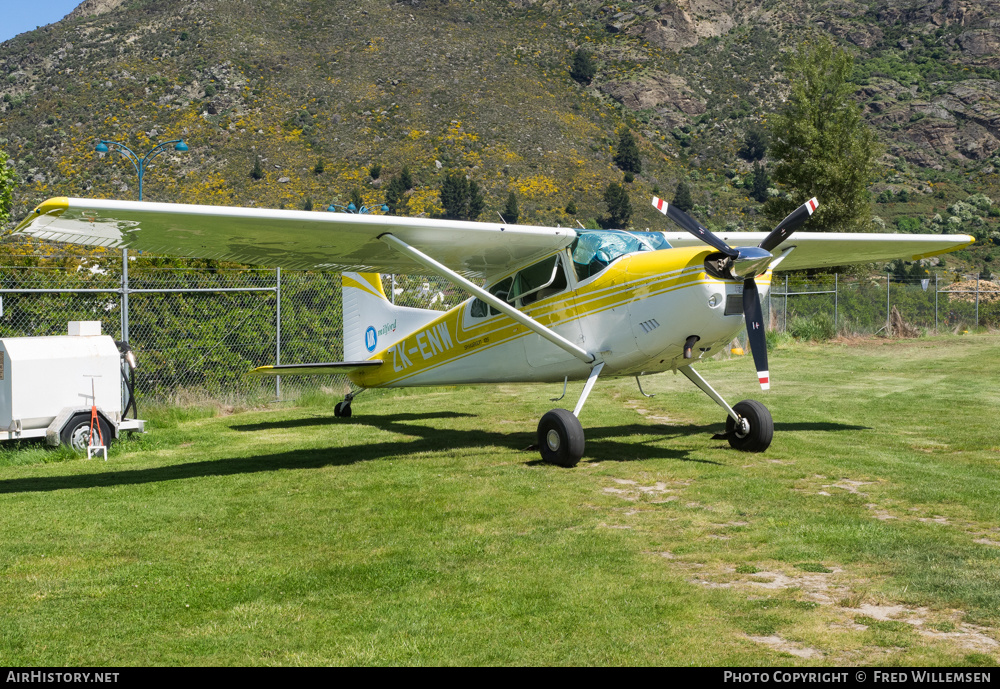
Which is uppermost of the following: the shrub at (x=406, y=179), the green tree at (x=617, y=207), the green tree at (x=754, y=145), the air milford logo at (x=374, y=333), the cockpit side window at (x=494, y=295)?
the green tree at (x=754, y=145)

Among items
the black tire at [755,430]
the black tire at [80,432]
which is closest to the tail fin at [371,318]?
the black tire at [80,432]

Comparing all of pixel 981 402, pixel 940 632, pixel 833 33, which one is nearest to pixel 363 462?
pixel 940 632

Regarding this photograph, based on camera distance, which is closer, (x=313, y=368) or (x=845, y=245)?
(x=313, y=368)

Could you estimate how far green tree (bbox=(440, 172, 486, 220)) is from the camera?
69750mm

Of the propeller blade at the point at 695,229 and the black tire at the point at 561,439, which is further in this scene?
the black tire at the point at 561,439

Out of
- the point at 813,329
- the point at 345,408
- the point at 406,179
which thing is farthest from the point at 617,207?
the point at 345,408

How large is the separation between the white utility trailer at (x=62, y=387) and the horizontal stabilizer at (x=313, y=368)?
1.86 metres

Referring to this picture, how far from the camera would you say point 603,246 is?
9984 mm

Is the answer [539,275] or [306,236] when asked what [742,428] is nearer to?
[539,275]

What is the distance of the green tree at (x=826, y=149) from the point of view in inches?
1195

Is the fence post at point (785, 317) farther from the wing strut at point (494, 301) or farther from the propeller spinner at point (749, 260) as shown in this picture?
the propeller spinner at point (749, 260)

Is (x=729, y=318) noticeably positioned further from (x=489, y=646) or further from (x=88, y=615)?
(x=88, y=615)

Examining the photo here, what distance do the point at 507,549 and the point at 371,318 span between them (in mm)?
8268

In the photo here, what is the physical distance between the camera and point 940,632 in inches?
163
